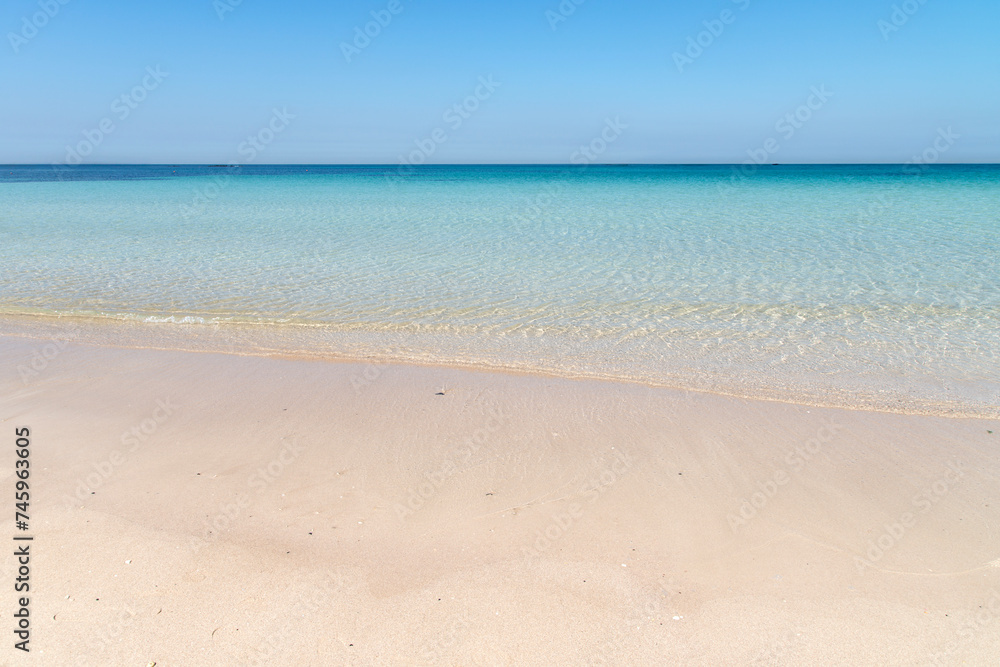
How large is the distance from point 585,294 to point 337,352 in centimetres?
416

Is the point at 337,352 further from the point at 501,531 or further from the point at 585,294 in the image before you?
the point at 585,294

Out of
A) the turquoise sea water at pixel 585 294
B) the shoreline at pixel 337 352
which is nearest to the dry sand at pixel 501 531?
the shoreline at pixel 337 352

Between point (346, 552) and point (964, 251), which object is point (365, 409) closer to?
point (346, 552)

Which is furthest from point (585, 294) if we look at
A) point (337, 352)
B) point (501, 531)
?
point (501, 531)

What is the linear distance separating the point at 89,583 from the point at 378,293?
675 centimetres

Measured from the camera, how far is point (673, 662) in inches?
102

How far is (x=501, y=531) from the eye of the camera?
3.46 meters

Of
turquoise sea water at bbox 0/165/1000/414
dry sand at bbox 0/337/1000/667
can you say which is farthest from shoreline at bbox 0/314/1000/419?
dry sand at bbox 0/337/1000/667

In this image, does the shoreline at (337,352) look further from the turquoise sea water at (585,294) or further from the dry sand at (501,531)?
the dry sand at (501,531)

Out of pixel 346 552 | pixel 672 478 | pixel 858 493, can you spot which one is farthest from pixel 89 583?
pixel 858 493

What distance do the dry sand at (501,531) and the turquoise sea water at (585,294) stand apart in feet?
3.88

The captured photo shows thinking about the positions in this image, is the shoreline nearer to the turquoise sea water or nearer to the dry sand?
the turquoise sea water

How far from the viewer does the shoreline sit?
5.29 meters

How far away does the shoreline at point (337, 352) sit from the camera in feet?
17.4
